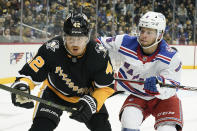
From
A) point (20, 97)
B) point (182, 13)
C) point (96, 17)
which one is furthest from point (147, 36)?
point (182, 13)

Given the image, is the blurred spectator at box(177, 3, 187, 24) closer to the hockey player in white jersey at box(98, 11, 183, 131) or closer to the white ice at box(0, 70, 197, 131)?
the white ice at box(0, 70, 197, 131)

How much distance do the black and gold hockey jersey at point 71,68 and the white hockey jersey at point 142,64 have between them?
0.46m

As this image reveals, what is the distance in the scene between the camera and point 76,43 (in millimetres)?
2229

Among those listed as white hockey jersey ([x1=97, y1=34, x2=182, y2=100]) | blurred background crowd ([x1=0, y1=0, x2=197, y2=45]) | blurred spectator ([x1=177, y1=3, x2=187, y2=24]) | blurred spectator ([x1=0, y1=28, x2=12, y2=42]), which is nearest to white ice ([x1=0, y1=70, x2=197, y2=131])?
white hockey jersey ([x1=97, y1=34, x2=182, y2=100])

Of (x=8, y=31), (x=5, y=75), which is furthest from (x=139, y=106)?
(x=8, y=31)

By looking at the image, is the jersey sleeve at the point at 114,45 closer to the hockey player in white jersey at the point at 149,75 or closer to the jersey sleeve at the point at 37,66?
the hockey player in white jersey at the point at 149,75

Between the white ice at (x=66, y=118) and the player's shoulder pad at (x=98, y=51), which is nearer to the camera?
the player's shoulder pad at (x=98, y=51)

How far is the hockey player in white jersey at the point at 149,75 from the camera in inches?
101

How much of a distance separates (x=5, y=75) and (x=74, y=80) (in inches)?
174

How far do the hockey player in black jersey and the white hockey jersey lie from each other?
0.42 meters

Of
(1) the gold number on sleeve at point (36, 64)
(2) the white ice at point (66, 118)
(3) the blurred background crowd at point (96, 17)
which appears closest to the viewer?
(1) the gold number on sleeve at point (36, 64)

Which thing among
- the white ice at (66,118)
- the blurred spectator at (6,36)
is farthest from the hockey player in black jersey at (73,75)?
the blurred spectator at (6,36)

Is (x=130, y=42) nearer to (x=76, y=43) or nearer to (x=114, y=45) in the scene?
(x=114, y=45)

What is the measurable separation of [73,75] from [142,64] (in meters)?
0.69
